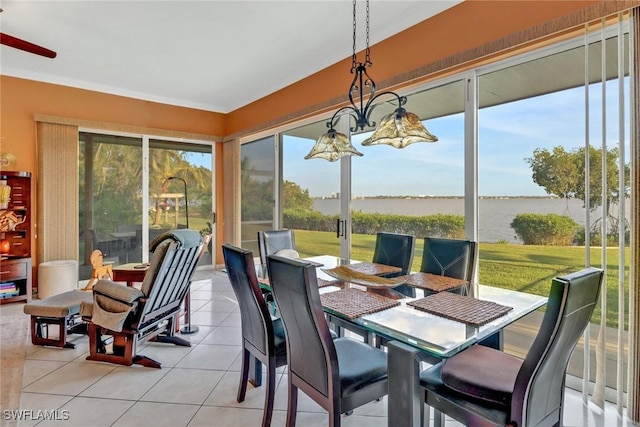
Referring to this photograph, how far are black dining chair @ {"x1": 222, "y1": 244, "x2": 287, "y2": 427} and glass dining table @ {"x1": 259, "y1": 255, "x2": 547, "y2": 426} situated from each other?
372 millimetres

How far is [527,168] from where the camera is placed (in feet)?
8.53

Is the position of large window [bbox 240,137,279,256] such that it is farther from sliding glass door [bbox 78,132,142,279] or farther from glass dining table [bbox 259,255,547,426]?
glass dining table [bbox 259,255,547,426]

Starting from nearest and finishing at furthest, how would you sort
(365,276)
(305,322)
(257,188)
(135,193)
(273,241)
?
(305,322) → (365,276) → (273,241) → (135,193) → (257,188)

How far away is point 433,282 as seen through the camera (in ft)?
7.22

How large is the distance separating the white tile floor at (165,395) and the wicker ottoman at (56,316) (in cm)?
8

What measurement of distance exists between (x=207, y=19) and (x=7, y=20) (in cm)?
187

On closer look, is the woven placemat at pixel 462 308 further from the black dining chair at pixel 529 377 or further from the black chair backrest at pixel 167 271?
the black chair backrest at pixel 167 271

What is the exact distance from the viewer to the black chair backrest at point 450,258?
2365 millimetres

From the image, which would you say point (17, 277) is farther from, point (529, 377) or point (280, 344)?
point (529, 377)

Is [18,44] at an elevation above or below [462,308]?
above

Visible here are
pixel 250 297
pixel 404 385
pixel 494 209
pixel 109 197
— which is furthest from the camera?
pixel 109 197

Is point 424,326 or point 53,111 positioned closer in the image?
point 424,326

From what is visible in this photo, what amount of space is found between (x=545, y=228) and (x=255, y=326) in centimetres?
223

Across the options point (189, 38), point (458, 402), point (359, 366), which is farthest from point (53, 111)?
point (458, 402)
